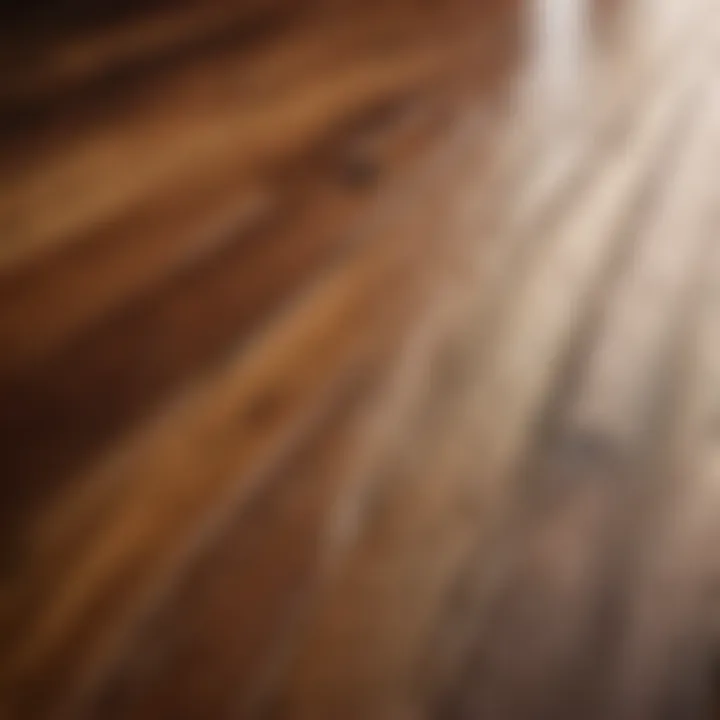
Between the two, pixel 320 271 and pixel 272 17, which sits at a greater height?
pixel 272 17

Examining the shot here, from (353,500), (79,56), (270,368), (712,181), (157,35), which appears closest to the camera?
(353,500)

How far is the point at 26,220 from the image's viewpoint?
1353 mm

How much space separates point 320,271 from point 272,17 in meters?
1.09

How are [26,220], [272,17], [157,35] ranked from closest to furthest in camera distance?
[26,220] → [157,35] → [272,17]

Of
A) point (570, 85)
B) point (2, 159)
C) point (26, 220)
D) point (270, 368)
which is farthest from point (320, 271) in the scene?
point (570, 85)

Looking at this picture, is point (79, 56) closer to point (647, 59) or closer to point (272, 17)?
point (272, 17)

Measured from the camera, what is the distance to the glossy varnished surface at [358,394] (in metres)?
0.78

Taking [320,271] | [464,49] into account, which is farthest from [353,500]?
[464,49]

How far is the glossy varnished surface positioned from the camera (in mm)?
782

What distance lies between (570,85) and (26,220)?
32.9 inches

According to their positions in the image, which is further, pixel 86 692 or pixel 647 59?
pixel 647 59

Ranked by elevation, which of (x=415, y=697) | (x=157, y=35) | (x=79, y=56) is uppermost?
(x=157, y=35)

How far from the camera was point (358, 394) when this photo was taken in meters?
1.04

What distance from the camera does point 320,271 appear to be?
124 centimetres
